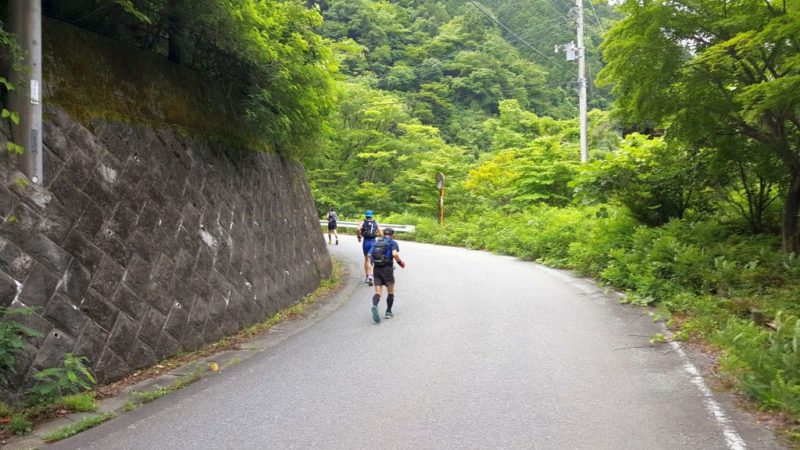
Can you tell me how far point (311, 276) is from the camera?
1266cm

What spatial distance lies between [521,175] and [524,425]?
80.0 feet

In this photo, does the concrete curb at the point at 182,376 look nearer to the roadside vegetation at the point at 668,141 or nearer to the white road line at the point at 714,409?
the roadside vegetation at the point at 668,141

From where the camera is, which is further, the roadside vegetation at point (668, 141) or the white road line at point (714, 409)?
the roadside vegetation at point (668, 141)

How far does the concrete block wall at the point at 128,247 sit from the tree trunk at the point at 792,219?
9429 millimetres

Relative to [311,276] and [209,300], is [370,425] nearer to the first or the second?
[209,300]

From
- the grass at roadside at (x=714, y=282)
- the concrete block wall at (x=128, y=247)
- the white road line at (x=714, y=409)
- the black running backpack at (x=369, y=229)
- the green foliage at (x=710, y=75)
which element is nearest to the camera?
the white road line at (x=714, y=409)

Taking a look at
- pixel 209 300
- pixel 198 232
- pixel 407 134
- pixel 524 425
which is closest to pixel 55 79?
pixel 198 232

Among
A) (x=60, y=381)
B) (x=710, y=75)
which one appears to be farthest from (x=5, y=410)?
(x=710, y=75)

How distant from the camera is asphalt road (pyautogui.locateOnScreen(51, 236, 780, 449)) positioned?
4.54 metres

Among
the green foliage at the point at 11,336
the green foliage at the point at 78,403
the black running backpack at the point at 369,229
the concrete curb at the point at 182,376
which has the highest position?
the black running backpack at the point at 369,229

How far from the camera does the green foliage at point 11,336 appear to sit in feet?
15.1

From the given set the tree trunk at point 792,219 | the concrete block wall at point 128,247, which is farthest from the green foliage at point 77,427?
the tree trunk at point 792,219

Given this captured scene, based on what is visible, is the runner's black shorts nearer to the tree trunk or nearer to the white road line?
the white road line

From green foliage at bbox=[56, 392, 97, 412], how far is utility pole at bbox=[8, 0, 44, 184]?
2.12m
